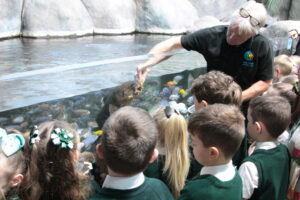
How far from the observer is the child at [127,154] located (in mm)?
1357

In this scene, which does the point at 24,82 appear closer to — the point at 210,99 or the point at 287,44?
the point at 210,99

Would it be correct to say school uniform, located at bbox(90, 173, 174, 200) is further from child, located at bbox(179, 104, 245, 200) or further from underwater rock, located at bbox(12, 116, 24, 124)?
underwater rock, located at bbox(12, 116, 24, 124)

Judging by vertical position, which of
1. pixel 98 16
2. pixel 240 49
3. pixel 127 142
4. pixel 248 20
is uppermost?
pixel 248 20

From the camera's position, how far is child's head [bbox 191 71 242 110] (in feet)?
7.06

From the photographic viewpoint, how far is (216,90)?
2152 mm

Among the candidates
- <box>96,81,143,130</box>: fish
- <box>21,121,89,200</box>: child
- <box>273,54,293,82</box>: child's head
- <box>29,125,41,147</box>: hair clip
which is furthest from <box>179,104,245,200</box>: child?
<box>273,54,293,82</box>: child's head

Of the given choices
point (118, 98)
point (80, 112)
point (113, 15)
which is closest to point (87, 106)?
point (80, 112)

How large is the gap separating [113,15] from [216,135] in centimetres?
1248

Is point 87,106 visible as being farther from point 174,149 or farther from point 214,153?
point 214,153

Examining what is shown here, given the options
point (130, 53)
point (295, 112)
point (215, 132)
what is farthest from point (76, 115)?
point (130, 53)

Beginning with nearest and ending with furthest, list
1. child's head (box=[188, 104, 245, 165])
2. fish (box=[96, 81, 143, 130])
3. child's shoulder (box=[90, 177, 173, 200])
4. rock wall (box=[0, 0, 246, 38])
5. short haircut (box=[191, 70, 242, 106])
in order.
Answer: child's shoulder (box=[90, 177, 173, 200]) → child's head (box=[188, 104, 245, 165]) → short haircut (box=[191, 70, 242, 106]) → fish (box=[96, 81, 143, 130]) → rock wall (box=[0, 0, 246, 38])

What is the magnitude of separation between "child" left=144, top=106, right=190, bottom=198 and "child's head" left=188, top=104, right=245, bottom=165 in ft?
0.59

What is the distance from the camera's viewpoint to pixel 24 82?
219cm

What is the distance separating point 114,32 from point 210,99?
12072mm
